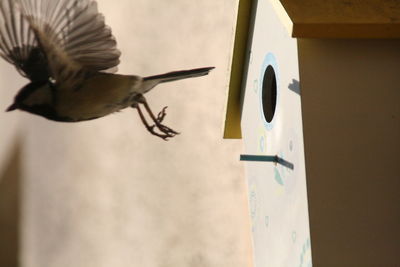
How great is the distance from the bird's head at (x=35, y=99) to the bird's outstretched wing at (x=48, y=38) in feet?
0.05

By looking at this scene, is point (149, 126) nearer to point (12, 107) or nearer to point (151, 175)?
point (151, 175)

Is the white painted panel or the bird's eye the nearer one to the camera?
the white painted panel

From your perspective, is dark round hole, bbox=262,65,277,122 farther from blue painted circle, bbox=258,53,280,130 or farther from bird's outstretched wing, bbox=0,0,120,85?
bird's outstretched wing, bbox=0,0,120,85

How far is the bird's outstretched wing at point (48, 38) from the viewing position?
3.84 ft

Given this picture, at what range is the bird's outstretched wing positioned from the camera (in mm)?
1171

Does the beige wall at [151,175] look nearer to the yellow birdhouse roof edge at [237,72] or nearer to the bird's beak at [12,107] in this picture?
the bird's beak at [12,107]

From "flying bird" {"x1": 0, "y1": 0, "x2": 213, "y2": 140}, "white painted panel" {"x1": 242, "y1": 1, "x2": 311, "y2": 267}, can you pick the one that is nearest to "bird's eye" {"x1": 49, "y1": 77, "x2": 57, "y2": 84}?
"flying bird" {"x1": 0, "y1": 0, "x2": 213, "y2": 140}

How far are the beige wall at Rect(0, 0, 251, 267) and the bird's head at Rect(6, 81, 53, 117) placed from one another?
0.20 feet

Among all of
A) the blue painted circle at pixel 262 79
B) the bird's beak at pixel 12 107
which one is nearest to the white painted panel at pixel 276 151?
the blue painted circle at pixel 262 79

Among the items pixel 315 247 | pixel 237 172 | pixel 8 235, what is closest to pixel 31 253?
pixel 8 235

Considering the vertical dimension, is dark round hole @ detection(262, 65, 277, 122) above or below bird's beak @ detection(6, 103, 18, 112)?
below

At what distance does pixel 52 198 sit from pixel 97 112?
0.61 ft

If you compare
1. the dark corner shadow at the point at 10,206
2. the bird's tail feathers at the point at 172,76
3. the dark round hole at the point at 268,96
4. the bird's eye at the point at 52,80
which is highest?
the bird's tail feathers at the point at 172,76

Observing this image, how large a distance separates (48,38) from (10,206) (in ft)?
1.09
